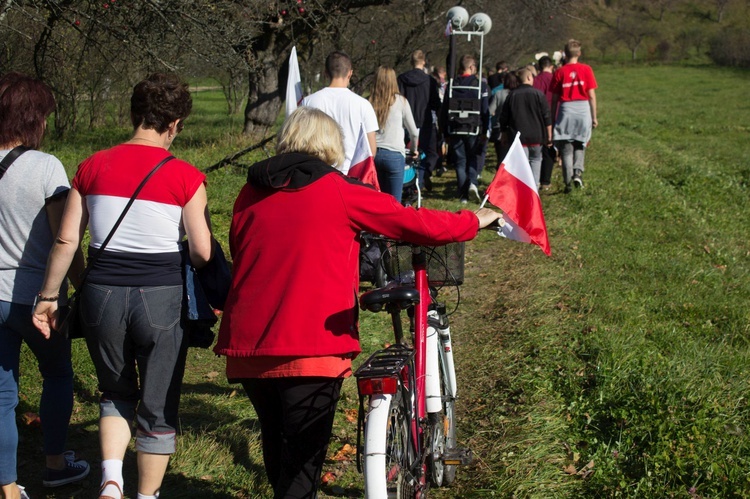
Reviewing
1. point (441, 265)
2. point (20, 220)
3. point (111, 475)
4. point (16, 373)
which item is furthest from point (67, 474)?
point (441, 265)

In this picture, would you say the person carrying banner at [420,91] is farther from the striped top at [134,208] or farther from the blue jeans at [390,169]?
the striped top at [134,208]

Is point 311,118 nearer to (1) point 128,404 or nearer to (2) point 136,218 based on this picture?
(2) point 136,218

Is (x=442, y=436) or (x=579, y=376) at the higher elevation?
(x=442, y=436)

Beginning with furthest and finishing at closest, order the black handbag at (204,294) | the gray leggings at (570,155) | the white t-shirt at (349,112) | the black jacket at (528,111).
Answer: the gray leggings at (570,155), the black jacket at (528,111), the white t-shirt at (349,112), the black handbag at (204,294)

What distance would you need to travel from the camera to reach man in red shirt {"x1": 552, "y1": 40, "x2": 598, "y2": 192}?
1184cm

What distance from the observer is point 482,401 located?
5.30 metres

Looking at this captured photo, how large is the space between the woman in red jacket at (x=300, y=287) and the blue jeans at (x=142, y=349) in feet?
1.06

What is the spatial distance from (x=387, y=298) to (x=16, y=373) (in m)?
1.82

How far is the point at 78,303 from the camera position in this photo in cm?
343

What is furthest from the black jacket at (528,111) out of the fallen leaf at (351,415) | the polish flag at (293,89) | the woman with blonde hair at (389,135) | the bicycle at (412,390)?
the bicycle at (412,390)

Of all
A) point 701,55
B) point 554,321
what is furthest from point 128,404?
point 701,55

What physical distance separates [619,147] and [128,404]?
16.5 m

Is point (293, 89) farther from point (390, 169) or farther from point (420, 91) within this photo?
point (420, 91)

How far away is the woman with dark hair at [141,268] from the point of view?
3285 millimetres
